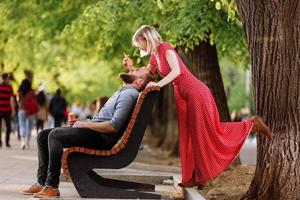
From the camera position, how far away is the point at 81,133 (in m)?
9.59

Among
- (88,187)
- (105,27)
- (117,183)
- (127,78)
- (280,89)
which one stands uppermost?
(105,27)

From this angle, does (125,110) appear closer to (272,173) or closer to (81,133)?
(81,133)

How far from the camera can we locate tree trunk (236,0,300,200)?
9758mm

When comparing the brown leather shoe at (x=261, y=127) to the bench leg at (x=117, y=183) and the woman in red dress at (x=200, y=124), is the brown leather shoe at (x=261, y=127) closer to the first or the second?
A: the woman in red dress at (x=200, y=124)

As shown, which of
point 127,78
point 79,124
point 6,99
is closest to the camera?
point 79,124

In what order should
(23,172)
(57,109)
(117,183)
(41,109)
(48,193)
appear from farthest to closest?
(57,109) → (41,109) → (23,172) → (117,183) → (48,193)

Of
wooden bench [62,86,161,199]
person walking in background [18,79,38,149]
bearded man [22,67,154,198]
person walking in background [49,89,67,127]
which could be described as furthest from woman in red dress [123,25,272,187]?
person walking in background [49,89,67,127]

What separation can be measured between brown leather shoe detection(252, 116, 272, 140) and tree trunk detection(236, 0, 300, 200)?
0.35 feet

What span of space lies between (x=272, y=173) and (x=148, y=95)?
166cm

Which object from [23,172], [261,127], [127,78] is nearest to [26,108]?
[23,172]

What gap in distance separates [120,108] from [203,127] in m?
1.03

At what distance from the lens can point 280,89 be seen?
9.81 m

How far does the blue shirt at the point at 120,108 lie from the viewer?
31.4 ft

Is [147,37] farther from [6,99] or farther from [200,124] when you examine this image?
[6,99]
